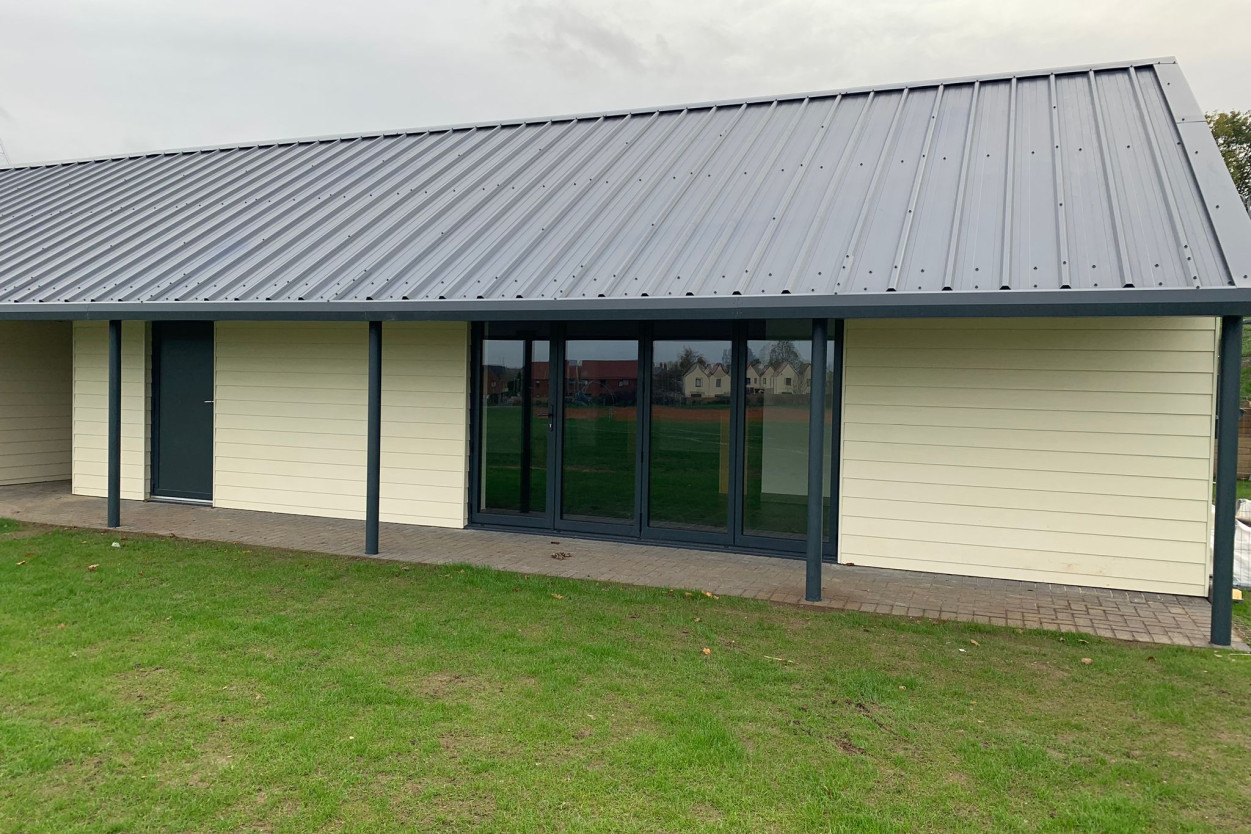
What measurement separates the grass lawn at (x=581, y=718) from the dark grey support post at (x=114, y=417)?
2.62 meters

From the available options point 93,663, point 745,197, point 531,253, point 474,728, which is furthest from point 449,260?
point 474,728

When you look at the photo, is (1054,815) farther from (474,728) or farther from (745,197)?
(745,197)

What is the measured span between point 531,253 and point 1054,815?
6.23 meters

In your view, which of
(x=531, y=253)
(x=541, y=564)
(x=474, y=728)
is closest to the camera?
(x=474, y=728)

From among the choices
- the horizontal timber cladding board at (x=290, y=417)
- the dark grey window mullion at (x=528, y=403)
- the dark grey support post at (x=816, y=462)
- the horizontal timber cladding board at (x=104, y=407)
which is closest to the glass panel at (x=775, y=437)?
the dark grey support post at (x=816, y=462)

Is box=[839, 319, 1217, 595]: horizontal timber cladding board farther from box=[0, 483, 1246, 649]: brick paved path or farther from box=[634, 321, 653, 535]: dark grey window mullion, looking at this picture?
box=[634, 321, 653, 535]: dark grey window mullion

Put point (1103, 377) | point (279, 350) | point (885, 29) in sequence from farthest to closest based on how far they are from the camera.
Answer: point (885, 29), point (279, 350), point (1103, 377)

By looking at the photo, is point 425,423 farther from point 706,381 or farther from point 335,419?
point 706,381

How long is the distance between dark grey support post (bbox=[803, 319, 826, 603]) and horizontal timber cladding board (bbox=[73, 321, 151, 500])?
8.58 m

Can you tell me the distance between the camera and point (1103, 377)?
6875 millimetres

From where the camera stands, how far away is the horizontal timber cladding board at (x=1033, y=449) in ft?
22.1

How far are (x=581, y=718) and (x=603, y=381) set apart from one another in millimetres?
4825

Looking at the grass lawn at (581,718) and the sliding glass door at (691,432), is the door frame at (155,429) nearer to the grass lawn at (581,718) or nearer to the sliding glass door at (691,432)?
the grass lawn at (581,718)

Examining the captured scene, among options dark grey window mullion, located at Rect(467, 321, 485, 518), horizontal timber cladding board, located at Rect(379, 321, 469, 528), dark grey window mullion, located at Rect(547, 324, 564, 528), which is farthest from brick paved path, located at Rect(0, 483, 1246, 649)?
dark grey window mullion, located at Rect(467, 321, 485, 518)
